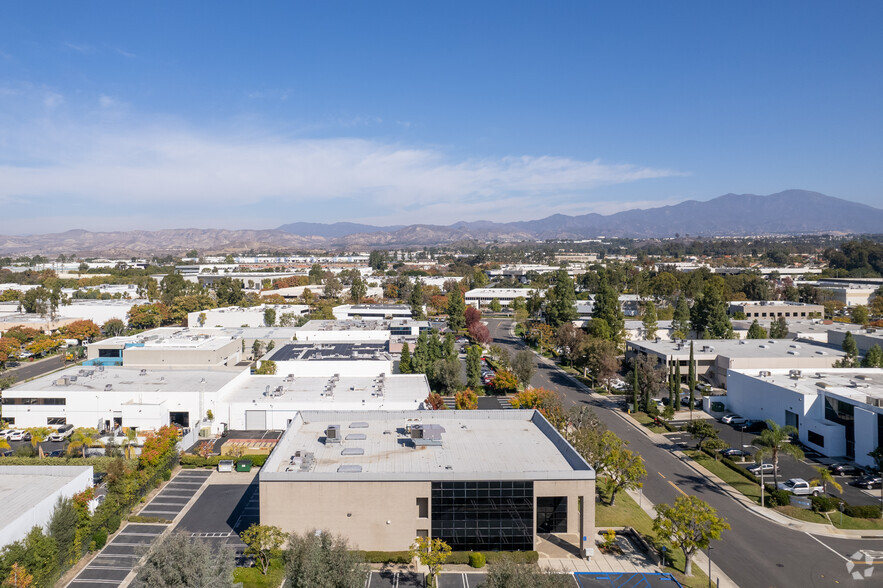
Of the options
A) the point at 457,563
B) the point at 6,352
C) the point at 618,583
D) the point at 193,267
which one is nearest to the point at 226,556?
the point at 457,563

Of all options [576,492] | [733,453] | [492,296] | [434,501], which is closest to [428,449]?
[434,501]

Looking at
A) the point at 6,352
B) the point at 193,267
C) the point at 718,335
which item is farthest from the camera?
the point at 193,267

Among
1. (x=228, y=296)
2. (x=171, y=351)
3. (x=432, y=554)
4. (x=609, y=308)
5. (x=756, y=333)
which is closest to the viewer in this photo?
(x=432, y=554)

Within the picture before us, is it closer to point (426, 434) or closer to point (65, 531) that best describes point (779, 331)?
point (426, 434)

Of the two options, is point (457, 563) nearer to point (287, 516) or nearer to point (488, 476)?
point (488, 476)

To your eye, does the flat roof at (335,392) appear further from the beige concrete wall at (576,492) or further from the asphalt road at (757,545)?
the beige concrete wall at (576,492)
